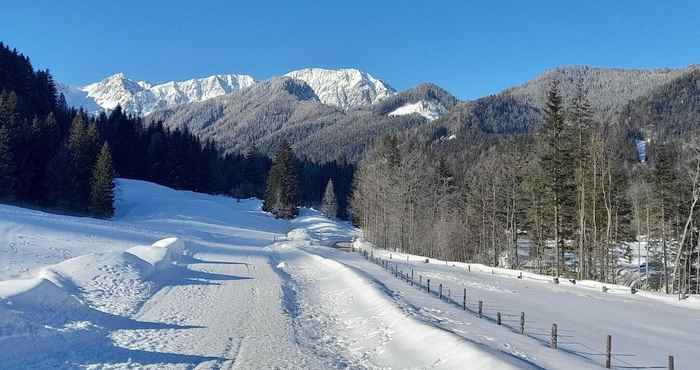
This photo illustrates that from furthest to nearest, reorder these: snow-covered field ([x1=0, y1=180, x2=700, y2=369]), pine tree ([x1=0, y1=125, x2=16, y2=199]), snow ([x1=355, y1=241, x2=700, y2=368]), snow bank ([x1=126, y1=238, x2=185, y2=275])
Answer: pine tree ([x1=0, y1=125, x2=16, y2=199])
snow bank ([x1=126, y1=238, x2=185, y2=275])
snow ([x1=355, y1=241, x2=700, y2=368])
snow-covered field ([x1=0, y1=180, x2=700, y2=369])

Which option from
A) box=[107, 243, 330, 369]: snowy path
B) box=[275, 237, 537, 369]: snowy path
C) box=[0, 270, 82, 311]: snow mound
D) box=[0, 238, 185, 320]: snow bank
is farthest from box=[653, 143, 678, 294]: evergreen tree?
box=[0, 270, 82, 311]: snow mound

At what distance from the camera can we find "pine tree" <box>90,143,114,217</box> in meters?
62.2

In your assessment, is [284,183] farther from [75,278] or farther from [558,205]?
[75,278]

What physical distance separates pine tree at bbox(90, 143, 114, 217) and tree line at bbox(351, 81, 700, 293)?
109 ft

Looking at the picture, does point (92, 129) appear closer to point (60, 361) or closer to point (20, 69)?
point (20, 69)

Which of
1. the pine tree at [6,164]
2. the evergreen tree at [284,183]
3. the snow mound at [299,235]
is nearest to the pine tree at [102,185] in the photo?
the pine tree at [6,164]

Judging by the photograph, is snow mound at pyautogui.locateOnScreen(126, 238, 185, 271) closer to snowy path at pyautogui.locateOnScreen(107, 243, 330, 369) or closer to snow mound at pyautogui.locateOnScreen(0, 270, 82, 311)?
snowy path at pyautogui.locateOnScreen(107, 243, 330, 369)

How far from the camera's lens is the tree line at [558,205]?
1517 inches

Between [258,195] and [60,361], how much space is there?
116 metres

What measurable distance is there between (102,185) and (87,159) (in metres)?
5.66

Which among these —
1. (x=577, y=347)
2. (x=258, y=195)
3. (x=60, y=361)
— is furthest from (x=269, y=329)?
(x=258, y=195)

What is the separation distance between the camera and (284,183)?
89750 mm

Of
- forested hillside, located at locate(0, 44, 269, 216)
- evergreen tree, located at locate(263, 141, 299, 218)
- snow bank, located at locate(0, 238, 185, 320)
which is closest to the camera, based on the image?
snow bank, located at locate(0, 238, 185, 320)

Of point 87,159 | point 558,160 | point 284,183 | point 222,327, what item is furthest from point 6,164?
point 558,160
